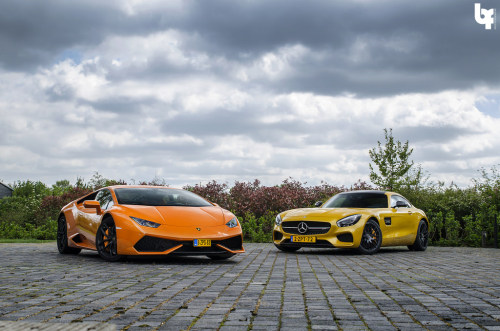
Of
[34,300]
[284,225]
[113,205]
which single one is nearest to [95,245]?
[113,205]

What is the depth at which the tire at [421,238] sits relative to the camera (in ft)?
48.3

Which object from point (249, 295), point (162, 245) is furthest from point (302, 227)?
point (249, 295)

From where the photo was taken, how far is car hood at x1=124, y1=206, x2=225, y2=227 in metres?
10.1

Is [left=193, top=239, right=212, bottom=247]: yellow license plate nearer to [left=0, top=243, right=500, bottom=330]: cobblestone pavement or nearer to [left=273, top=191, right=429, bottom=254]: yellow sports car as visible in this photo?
[left=0, top=243, right=500, bottom=330]: cobblestone pavement

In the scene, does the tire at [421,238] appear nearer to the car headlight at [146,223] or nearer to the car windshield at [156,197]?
the car windshield at [156,197]

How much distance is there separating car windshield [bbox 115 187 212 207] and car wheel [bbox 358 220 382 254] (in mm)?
3654

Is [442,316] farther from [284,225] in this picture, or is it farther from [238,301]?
[284,225]

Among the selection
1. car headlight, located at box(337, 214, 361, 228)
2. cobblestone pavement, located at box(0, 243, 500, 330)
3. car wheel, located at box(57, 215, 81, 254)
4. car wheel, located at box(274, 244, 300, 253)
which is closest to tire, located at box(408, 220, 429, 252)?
car headlight, located at box(337, 214, 361, 228)

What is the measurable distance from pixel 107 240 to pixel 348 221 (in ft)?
16.8

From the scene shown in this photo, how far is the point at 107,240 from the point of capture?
10.5 meters

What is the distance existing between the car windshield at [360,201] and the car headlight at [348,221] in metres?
1.10

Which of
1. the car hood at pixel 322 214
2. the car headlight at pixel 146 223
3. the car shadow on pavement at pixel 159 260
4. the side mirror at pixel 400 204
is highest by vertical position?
the side mirror at pixel 400 204

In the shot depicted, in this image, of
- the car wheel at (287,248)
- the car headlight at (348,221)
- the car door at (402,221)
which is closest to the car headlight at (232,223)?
the car headlight at (348,221)

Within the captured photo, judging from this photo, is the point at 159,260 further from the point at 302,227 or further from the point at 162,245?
the point at 302,227
